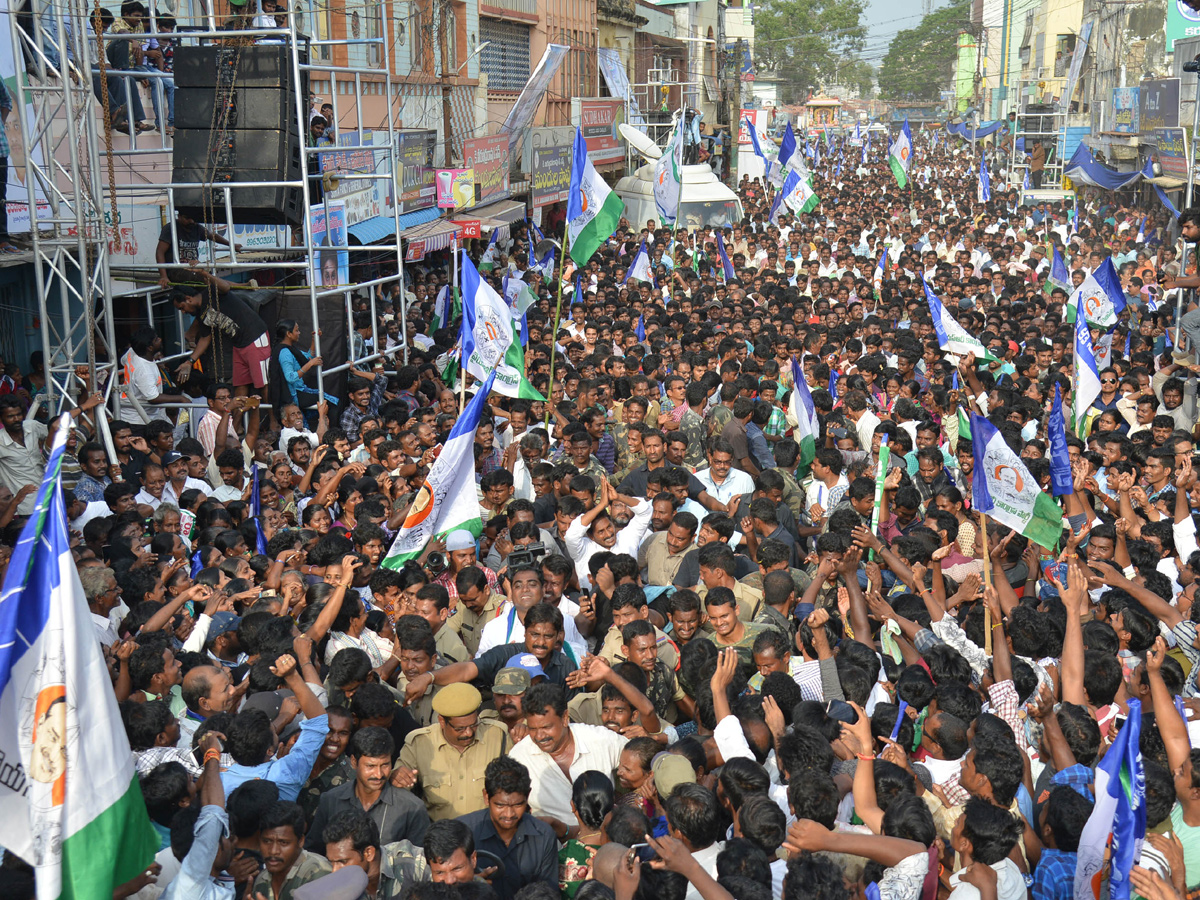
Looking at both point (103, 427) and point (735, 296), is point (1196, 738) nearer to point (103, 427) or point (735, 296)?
point (103, 427)

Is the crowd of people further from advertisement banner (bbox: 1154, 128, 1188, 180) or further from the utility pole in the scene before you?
the utility pole

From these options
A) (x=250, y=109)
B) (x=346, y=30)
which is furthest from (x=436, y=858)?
(x=346, y=30)

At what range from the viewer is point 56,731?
3369 millimetres

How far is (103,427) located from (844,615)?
528cm

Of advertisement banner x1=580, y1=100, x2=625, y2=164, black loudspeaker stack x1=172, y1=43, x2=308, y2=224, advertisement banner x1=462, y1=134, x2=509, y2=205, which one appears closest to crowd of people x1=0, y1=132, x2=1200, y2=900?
black loudspeaker stack x1=172, y1=43, x2=308, y2=224

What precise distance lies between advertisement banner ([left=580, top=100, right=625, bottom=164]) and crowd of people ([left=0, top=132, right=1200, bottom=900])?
19104mm

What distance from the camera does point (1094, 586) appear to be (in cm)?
638

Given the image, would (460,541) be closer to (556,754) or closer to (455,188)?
(556,754)

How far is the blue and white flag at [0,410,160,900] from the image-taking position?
3332mm

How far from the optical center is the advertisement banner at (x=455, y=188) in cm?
1889

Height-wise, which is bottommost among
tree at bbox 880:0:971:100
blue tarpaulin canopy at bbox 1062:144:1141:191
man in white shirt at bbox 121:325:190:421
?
man in white shirt at bbox 121:325:190:421

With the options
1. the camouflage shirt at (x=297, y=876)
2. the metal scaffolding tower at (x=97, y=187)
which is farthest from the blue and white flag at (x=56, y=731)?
the metal scaffolding tower at (x=97, y=187)

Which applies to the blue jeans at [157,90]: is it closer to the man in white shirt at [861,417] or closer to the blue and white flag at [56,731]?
the man in white shirt at [861,417]

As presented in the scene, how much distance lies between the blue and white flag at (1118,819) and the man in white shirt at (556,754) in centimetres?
167
